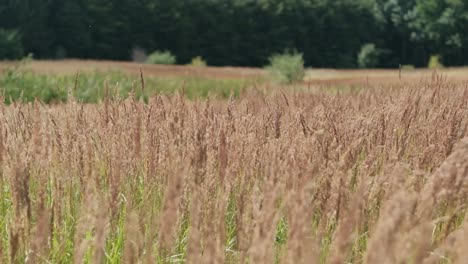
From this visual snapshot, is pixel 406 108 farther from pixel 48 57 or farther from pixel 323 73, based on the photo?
pixel 48 57

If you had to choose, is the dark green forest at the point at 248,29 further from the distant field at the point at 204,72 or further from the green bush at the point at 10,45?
the distant field at the point at 204,72

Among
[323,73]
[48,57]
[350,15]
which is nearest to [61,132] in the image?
[323,73]

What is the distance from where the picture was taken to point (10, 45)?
41656 millimetres

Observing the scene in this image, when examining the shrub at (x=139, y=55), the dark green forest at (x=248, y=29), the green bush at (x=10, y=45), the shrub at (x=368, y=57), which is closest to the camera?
the green bush at (x=10, y=45)

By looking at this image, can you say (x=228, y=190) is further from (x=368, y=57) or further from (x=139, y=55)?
(x=368, y=57)

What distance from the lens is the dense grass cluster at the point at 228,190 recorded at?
4.60ft

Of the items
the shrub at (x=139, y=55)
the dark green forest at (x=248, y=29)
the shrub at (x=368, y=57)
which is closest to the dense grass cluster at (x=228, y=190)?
the dark green forest at (x=248, y=29)

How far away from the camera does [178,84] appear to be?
1852 cm

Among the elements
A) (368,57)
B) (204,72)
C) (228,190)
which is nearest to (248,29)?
(368,57)

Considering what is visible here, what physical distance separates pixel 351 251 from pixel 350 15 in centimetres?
6331

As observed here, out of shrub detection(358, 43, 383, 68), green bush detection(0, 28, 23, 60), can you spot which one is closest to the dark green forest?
shrub detection(358, 43, 383, 68)

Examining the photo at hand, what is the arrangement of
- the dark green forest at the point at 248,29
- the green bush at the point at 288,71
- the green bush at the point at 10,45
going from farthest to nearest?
1. the dark green forest at the point at 248,29
2. the green bush at the point at 10,45
3. the green bush at the point at 288,71

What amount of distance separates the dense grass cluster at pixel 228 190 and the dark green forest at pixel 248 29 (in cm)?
4570

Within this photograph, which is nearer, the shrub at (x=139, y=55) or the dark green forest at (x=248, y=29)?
the dark green forest at (x=248, y=29)
